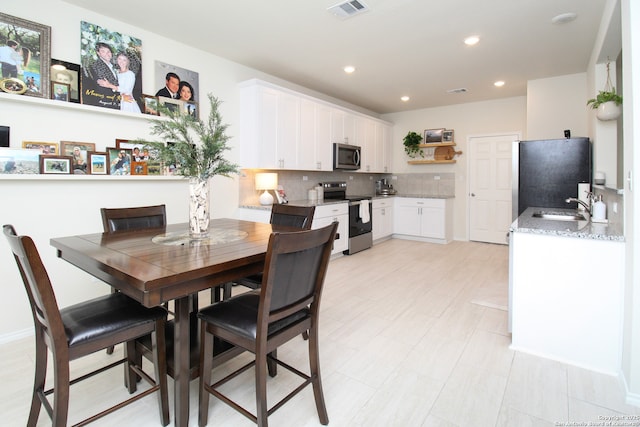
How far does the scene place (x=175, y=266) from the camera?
139 cm

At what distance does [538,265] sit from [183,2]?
129 inches

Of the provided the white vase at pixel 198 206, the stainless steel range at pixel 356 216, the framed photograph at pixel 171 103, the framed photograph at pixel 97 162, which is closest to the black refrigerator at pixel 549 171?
the stainless steel range at pixel 356 216

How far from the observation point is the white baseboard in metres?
2.42

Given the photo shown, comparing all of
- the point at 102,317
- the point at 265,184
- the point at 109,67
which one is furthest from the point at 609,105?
the point at 109,67

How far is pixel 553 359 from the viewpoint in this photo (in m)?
2.17

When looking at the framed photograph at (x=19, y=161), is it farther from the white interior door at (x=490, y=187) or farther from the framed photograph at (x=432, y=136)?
the white interior door at (x=490, y=187)

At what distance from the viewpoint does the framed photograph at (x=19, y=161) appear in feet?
7.63

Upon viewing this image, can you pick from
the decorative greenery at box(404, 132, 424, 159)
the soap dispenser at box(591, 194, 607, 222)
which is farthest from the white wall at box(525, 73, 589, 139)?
the soap dispenser at box(591, 194, 607, 222)

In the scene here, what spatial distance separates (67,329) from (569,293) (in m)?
2.74

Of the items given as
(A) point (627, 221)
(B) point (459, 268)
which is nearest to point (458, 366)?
(A) point (627, 221)

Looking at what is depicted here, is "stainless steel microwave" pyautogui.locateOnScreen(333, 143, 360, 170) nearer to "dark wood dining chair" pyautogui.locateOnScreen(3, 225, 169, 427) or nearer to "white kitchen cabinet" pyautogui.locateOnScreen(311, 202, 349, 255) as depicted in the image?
"white kitchen cabinet" pyautogui.locateOnScreen(311, 202, 349, 255)

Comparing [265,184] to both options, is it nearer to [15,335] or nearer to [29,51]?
[29,51]

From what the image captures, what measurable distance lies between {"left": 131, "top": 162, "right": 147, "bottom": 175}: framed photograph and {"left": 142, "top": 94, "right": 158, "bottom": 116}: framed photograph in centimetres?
50

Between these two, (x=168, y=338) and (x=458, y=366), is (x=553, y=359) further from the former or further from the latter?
(x=168, y=338)
